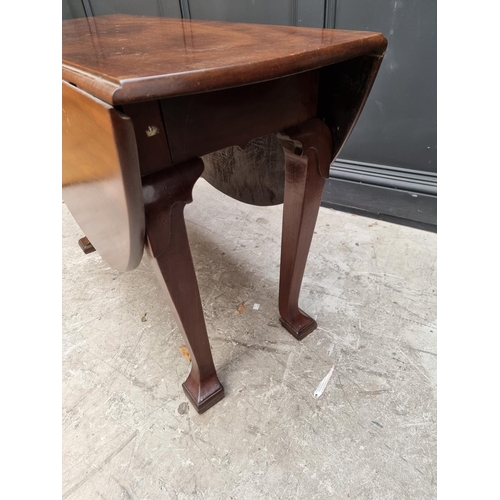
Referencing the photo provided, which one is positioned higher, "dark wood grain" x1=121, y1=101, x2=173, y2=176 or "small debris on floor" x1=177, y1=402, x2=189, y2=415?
"dark wood grain" x1=121, y1=101, x2=173, y2=176

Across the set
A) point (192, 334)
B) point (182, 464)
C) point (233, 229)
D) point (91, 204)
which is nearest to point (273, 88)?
point (91, 204)

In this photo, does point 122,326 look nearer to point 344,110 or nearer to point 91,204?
point 91,204

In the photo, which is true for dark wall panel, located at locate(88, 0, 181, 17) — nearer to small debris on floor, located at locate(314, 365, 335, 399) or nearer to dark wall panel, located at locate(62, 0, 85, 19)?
dark wall panel, located at locate(62, 0, 85, 19)

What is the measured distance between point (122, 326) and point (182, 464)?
1.83ft

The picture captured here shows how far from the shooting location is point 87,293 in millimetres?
1428

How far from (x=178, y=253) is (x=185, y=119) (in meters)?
0.27

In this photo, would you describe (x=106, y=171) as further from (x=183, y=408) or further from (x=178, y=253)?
(x=183, y=408)

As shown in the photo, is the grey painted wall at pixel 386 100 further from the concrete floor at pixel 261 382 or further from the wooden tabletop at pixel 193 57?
the wooden tabletop at pixel 193 57

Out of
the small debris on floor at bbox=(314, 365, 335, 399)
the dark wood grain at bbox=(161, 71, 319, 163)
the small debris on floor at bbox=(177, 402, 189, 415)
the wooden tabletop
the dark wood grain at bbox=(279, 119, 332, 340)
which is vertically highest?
the wooden tabletop

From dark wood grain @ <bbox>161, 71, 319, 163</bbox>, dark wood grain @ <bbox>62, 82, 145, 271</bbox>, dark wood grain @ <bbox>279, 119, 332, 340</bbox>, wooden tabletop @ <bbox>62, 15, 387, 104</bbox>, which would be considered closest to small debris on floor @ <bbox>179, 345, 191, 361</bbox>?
dark wood grain @ <bbox>279, 119, 332, 340</bbox>

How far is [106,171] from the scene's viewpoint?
23.0 inches

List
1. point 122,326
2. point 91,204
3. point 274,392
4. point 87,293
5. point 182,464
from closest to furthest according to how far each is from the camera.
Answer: point 91,204 < point 182,464 < point 274,392 < point 122,326 < point 87,293

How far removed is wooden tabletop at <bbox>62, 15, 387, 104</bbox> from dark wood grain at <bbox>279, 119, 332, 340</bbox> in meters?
0.19

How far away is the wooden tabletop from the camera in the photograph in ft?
1.55
